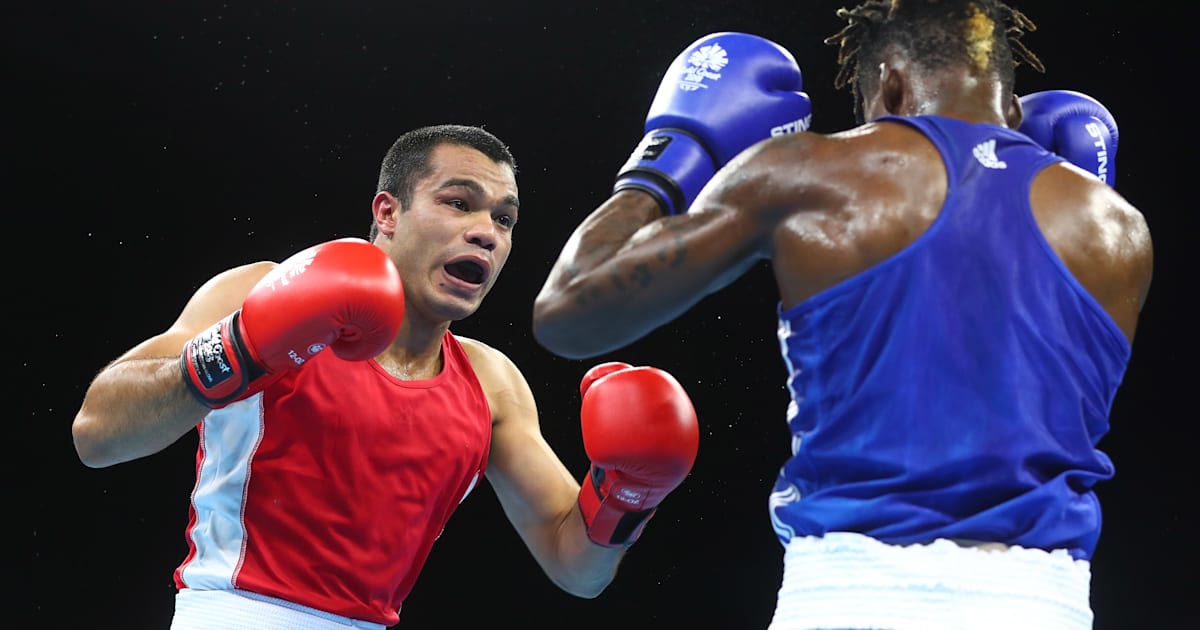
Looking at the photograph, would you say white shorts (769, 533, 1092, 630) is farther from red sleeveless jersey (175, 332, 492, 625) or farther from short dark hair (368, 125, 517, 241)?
short dark hair (368, 125, 517, 241)

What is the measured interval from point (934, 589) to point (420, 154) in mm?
1970

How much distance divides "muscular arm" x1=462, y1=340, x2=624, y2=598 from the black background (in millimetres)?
2020

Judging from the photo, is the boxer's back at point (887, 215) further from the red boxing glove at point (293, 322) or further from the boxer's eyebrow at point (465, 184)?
the boxer's eyebrow at point (465, 184)

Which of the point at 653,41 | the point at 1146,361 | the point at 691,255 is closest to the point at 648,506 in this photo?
the point at 691,255

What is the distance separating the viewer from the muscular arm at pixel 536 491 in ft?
8.95

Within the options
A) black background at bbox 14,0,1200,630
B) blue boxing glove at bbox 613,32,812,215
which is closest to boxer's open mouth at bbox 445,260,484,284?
blue boxing glove at bbox 613,32,812,215

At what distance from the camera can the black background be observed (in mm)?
4594

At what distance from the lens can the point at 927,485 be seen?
1.43 meters

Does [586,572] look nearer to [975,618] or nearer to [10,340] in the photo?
[975,618]

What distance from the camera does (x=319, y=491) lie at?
8.05 feet

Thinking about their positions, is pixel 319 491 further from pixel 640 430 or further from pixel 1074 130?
pixel 1074 130

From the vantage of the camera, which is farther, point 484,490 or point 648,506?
point 484,490

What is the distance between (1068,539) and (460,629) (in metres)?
3.68

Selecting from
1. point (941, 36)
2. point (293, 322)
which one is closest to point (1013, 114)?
point (941, 36)
